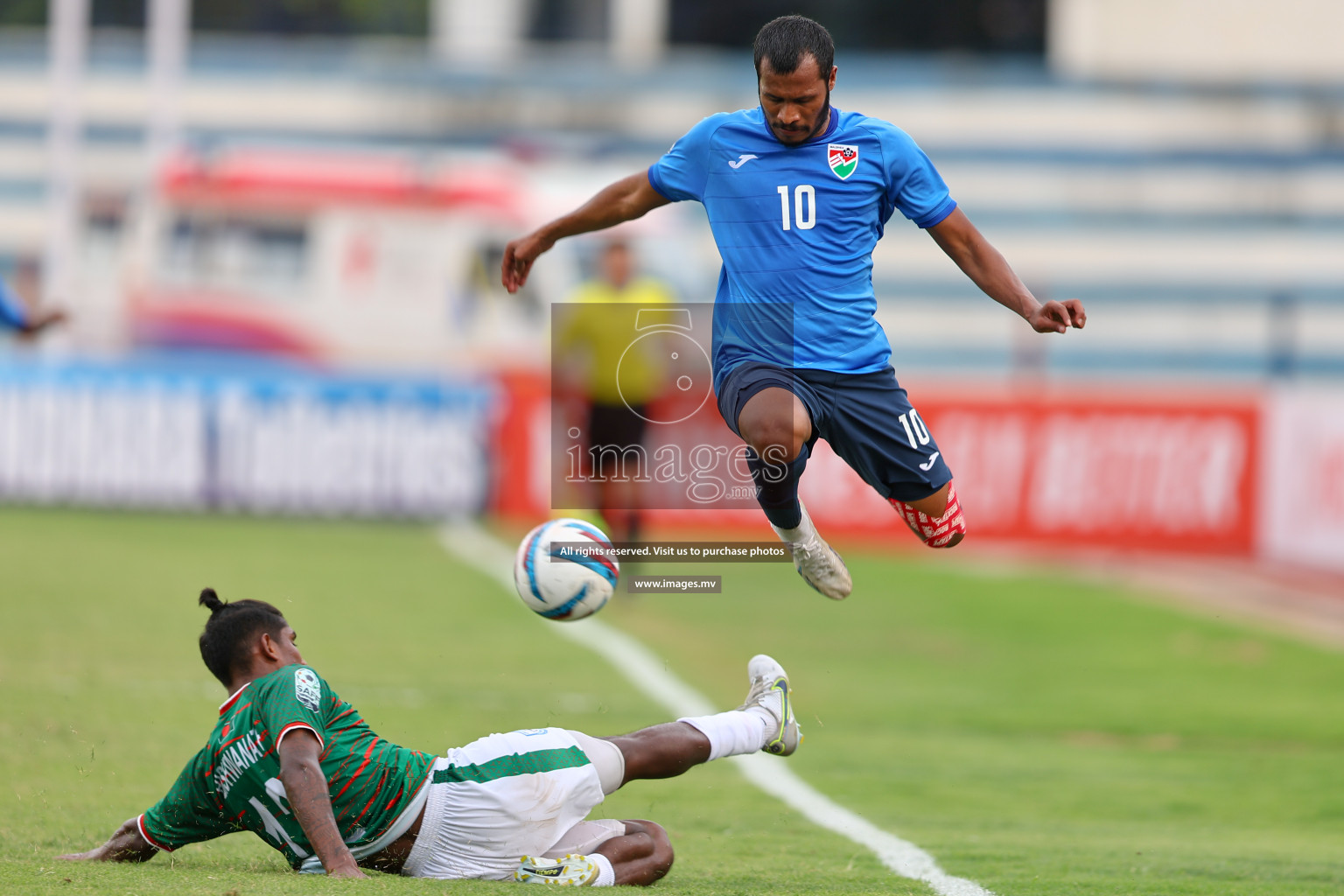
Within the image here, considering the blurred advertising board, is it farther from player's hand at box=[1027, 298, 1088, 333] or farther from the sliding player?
the sliding player

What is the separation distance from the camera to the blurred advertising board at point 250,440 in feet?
57.8

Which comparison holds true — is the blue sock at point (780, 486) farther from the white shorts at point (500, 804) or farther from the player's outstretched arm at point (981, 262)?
the white shorts at point (500, 804)

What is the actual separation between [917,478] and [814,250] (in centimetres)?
92

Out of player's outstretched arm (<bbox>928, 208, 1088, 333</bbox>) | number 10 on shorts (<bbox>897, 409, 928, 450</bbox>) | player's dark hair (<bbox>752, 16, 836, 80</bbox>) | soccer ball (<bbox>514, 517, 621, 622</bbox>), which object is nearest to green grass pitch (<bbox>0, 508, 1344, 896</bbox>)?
soccer ball (<bbox>514, 517, 621, 622</bbox>)

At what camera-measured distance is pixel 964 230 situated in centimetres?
632

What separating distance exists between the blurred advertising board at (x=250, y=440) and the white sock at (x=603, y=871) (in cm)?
1242

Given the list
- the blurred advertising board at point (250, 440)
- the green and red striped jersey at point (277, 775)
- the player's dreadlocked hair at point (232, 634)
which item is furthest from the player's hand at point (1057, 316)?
the blurred advertising board at point (250, 440)

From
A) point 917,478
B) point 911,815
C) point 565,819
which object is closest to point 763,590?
point 911,815

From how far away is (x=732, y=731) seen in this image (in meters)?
5.83

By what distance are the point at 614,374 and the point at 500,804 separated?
831 cm

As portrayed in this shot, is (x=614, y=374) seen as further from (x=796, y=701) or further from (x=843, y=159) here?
(x=843, y=159)

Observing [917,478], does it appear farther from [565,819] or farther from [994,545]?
[994,545]

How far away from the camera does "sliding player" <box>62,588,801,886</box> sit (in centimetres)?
512

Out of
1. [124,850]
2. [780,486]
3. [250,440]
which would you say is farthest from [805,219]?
[250,440]
